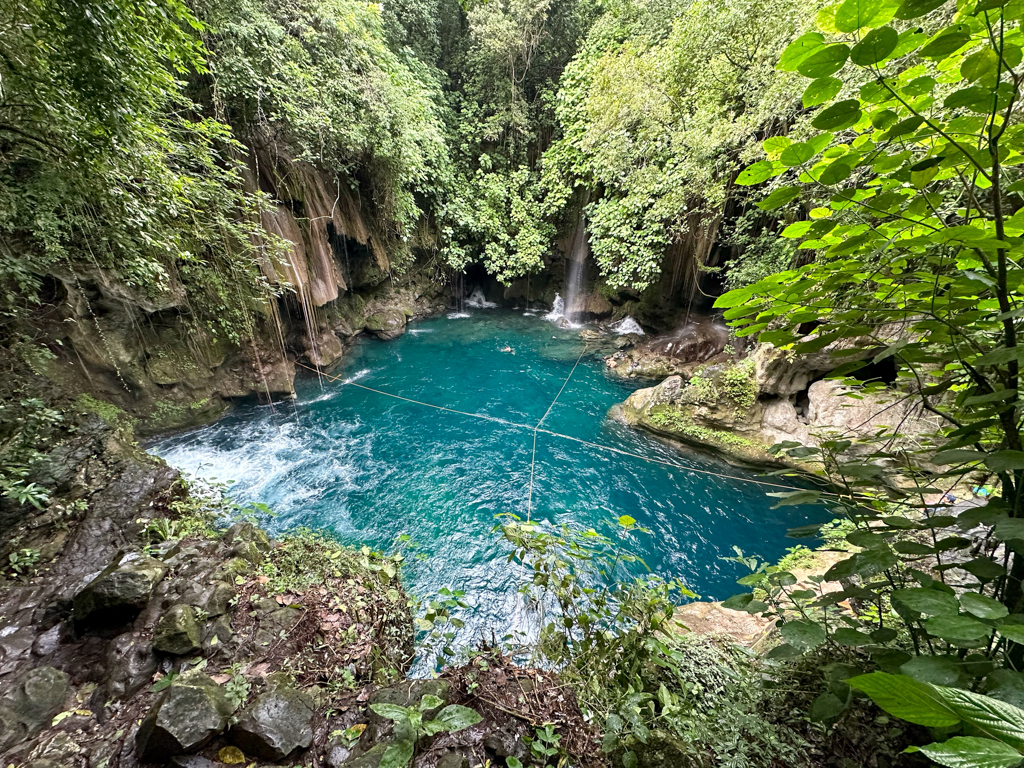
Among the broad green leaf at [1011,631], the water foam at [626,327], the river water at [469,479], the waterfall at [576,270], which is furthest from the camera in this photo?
the waterfall at [576,270]

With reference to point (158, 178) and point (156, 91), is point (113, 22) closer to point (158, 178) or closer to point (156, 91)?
point (156, 91)

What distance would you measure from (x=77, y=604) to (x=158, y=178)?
3.62 m

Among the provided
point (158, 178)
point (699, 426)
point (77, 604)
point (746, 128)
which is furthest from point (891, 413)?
point (158, 178)

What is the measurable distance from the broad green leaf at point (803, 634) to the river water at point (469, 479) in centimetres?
285

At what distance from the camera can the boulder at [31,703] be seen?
6.07 feet

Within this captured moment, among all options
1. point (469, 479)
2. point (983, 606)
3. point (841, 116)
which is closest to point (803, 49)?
point (841, 116)

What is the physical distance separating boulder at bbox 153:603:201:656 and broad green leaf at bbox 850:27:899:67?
3.86 meters

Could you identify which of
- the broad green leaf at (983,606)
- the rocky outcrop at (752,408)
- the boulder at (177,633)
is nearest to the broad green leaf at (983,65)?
the broad green leaf at (983,606)

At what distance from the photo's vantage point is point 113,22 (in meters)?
2.42

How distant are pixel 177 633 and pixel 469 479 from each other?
3.80 metres

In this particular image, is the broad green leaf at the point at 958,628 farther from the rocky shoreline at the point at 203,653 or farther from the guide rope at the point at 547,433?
the guide rope at the point at 547,433

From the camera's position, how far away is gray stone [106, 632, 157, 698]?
84.5 inches

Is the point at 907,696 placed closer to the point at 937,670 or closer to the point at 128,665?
the point at 937,670

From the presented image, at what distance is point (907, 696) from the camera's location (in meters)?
0.49
